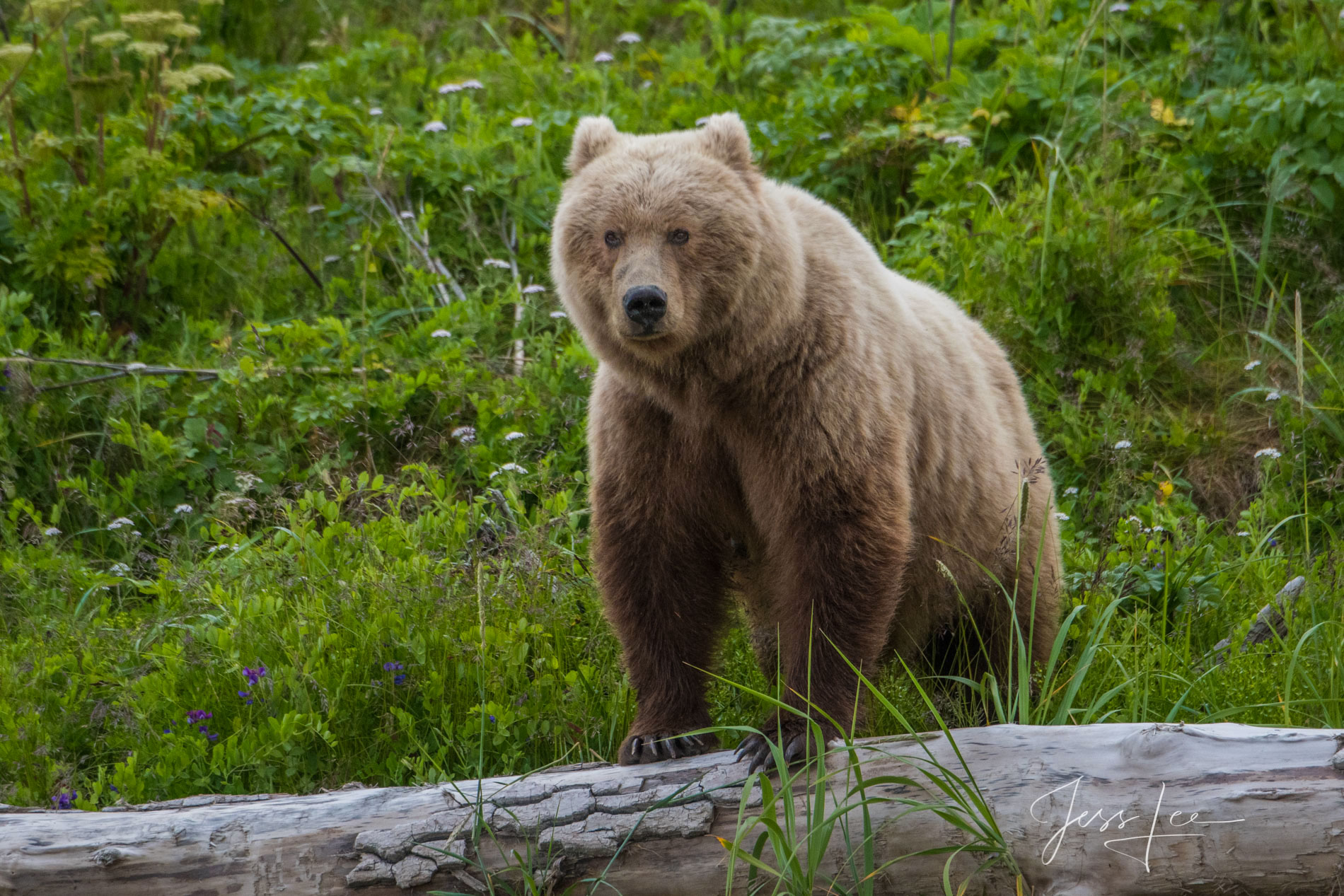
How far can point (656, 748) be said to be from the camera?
3520mm

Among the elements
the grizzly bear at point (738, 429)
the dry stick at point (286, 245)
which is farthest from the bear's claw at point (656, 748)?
the dry stick at point (286, 245)

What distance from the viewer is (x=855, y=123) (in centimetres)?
677

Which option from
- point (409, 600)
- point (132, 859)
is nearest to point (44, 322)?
point (409, 600)

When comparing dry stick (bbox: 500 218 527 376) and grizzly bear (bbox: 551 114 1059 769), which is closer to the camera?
grizzly bear (bbox: 551 114 1059 769)

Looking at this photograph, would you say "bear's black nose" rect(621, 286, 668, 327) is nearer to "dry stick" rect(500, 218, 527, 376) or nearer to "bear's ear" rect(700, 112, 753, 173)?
"bear's ear" rect(700, 112, 753, 173)

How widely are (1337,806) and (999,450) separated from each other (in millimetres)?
1999

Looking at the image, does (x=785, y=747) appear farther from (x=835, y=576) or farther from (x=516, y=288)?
(x=516, y=288)

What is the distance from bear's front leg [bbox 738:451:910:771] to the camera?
11.3 ft

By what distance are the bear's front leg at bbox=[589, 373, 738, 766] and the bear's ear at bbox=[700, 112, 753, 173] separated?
77 cm

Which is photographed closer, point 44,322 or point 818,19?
point 44,322

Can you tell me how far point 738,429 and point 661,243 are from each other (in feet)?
1.87

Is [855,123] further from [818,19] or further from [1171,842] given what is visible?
[1171,842]

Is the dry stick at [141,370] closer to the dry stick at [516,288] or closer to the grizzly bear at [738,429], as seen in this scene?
the dry stick at [516,288]

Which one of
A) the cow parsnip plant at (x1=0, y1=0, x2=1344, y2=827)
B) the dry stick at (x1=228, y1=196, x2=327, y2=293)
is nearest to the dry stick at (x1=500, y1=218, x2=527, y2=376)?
the cow parsnip plant at (x1=0, y1=0, x2=1344, y2=827)
